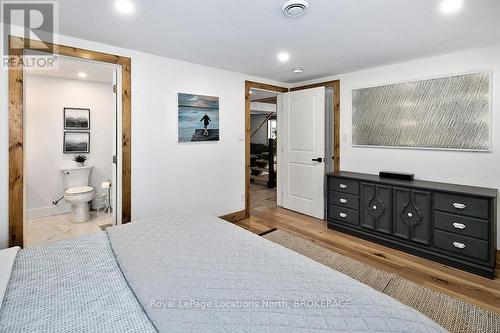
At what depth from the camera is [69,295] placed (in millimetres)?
1112

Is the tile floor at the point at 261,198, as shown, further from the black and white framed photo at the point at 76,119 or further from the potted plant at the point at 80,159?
the black and white framed photo at the point at 76,119

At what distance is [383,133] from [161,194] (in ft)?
9.99

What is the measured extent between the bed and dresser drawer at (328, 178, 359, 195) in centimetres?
223

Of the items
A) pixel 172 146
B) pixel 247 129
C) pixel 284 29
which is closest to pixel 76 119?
pixel 172 146

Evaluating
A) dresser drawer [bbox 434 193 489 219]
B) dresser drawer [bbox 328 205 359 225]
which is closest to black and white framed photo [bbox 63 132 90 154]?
dresser drawer [bbox 328 205 359 225]

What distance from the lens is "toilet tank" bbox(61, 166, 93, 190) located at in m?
4.23

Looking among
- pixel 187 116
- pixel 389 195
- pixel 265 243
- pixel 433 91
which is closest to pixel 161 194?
pixel 187 116

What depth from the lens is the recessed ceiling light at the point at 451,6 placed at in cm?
187

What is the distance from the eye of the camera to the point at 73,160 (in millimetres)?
4406

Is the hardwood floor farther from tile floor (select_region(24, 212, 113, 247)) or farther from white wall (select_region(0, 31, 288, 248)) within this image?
tile floor (select_region(24, 212, 113, 247))

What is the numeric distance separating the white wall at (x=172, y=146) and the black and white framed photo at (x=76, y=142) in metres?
2.19

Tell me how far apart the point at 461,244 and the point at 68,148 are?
5.54m

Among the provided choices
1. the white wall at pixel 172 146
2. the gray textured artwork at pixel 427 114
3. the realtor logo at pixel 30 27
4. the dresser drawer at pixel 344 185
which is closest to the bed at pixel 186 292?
the white wall at pixel 172 146

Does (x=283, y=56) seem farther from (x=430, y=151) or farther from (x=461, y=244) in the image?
(x=461, y=244)
